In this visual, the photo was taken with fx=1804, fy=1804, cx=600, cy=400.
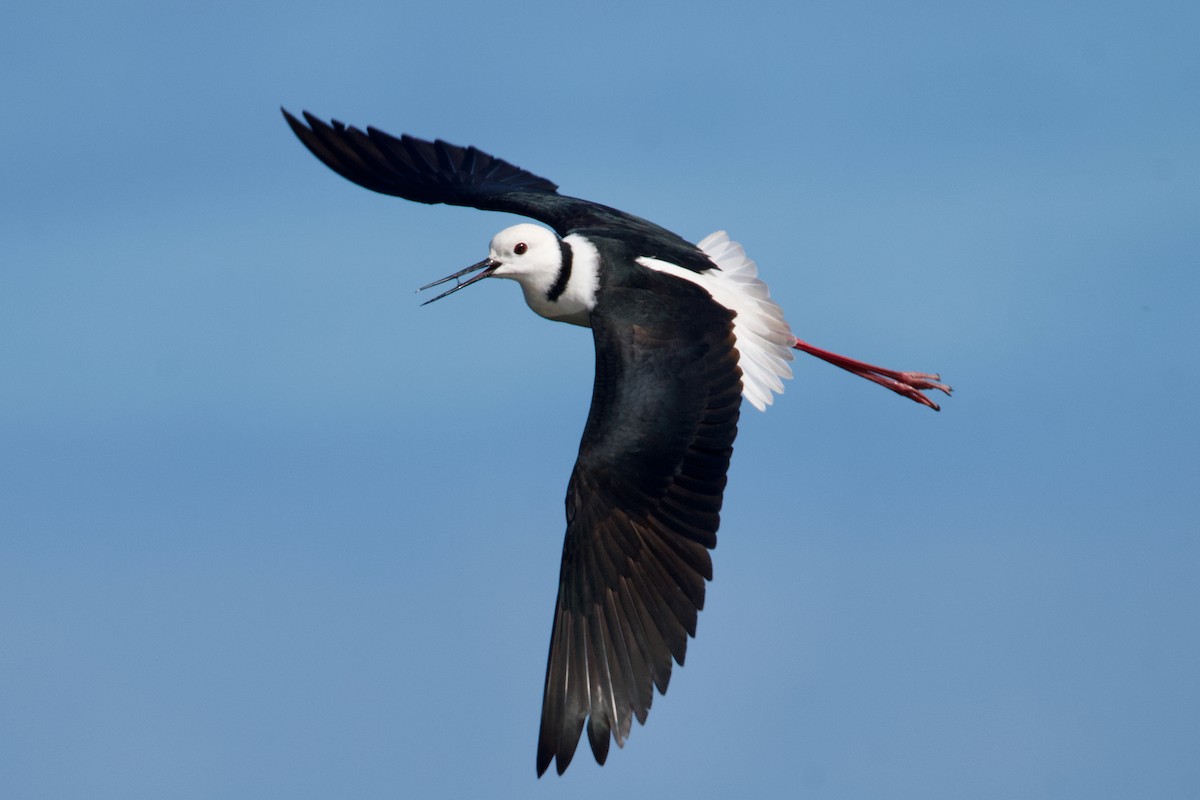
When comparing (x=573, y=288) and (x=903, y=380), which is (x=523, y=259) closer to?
(x=573, y=288)

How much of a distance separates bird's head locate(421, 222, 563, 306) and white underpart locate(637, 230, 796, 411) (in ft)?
2.05

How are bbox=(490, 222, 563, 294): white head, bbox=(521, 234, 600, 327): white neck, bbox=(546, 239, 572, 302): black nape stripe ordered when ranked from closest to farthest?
1. bbox=(521, 234, 600, 327): white neck
2. bbox=(546, 239, 572, 302): black nape stripe
3. bbox=(490, 222, 563, 294): white head

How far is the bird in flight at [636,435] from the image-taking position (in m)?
9.51

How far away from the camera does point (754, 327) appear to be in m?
11.3

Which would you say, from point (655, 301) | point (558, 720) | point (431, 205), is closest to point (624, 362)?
point (655, 301)

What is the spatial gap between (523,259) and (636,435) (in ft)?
7.36

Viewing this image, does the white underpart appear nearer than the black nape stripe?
Yes

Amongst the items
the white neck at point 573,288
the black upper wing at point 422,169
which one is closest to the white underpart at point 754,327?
the white neck at point 573,288

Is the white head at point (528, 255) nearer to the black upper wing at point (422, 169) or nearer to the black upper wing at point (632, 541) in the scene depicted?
the black upper wing at point (422, 169)

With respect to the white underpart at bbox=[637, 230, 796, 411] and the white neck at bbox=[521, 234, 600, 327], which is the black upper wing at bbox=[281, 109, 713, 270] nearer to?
the white neck at bbox=[521, 234, 600, 327]

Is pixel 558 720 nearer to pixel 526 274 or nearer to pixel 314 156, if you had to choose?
pixel 526 274

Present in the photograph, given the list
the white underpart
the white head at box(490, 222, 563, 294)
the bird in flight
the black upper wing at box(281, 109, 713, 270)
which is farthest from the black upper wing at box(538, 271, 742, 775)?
the black upper wing at box(281, 109, 713, 270)

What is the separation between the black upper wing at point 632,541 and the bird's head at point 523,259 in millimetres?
1430

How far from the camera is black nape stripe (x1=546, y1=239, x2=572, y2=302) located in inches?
444
